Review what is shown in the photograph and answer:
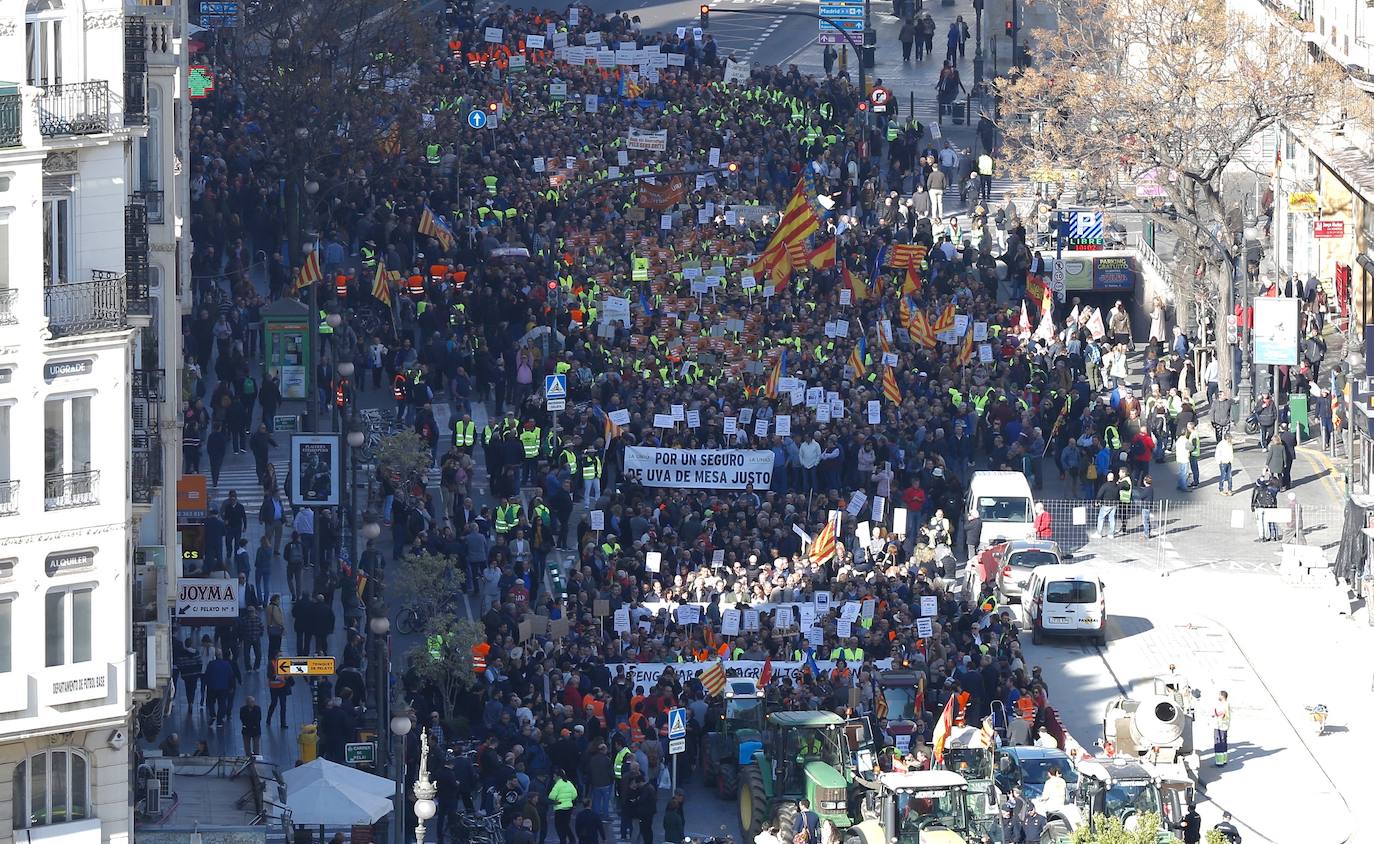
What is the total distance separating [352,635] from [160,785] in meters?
7.96

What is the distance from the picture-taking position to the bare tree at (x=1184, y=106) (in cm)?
8231

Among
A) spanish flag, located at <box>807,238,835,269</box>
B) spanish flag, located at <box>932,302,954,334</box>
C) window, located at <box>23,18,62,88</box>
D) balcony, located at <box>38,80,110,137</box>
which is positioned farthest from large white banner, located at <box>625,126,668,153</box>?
window, located at <box>23,18,62,88</box>

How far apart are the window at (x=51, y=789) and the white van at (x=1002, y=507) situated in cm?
2808

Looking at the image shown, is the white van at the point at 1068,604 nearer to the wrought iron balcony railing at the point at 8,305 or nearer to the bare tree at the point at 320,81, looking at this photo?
the bare tree at the point at 320,81

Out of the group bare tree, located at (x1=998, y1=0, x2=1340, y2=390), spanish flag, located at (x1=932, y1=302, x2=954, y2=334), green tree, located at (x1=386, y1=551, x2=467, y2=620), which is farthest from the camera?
bare tree, located at (x1=998, y1=0, x2=1340, y2=390)

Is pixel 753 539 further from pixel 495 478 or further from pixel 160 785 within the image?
pixel 160 785

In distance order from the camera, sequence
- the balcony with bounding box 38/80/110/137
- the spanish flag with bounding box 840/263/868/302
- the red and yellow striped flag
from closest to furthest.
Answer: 1. the balcony with bounding box 38/80/110/137
2. the red and yellow striped flag
3. the spanish flag with bounding box 840/263/868/302

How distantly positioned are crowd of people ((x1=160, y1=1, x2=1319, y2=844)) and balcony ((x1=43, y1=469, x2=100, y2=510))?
35.1 feet

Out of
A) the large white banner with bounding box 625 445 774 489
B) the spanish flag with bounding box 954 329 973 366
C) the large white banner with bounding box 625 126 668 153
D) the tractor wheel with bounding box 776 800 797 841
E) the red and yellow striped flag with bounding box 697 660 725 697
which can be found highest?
the large white banner with bounding box 625 126 668 153

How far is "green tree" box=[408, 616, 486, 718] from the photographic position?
56.4 metres

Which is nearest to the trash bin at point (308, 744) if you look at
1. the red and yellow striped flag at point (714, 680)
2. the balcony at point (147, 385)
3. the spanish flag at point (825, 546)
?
Result: the balcony at point (147, 385)

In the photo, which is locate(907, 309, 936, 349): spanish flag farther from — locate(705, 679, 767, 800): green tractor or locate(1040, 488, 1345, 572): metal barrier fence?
locate(705, 679, 767, 800): green tractor

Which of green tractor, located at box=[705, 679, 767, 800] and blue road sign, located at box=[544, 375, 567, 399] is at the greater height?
blue road sign, located at box=[544, 375, 567, 399]

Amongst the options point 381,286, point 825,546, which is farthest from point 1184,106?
point 825,546
